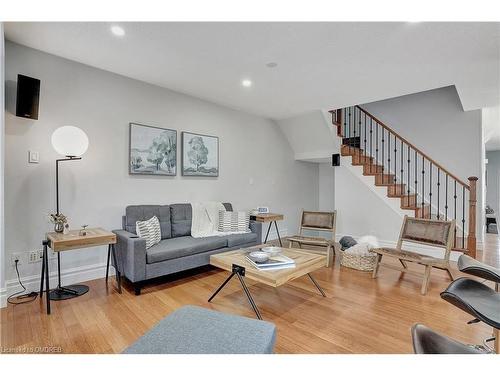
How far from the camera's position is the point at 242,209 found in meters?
4.91

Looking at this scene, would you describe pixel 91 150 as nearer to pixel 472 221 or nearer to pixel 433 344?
pixel 433 344

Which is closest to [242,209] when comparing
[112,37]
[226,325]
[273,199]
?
[273,199]

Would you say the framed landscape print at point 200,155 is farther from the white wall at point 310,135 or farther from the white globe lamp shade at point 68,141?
the white wall at point 310,135

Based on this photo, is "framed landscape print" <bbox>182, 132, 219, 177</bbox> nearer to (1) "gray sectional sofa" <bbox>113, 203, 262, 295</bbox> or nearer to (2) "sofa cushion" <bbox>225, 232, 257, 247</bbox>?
(1) "gray sectional sofa" <bbox>113, 203, 262, 295</bbox>

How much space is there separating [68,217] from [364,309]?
3.19m

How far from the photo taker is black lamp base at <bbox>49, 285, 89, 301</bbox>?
8.36 feet

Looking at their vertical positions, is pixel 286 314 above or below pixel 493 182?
below

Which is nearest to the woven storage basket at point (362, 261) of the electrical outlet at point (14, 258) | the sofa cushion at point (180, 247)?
the sofa cushion at point (180, 247)

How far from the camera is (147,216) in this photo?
332cm

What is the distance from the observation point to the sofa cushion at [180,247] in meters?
2.78

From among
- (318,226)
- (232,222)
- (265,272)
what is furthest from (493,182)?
(265,272)

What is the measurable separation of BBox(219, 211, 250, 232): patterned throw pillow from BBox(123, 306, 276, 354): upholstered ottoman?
2361 millimetres

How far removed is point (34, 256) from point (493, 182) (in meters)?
11.5
